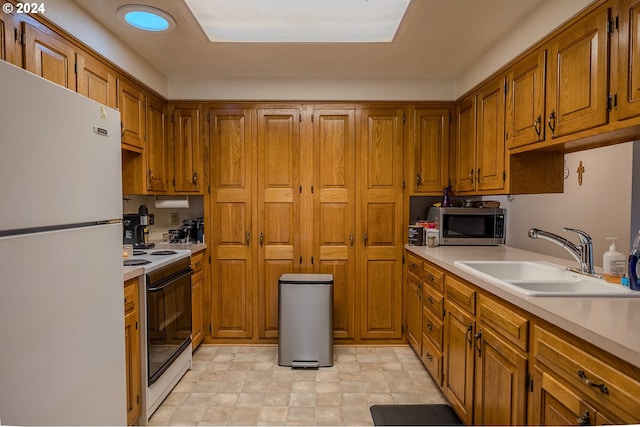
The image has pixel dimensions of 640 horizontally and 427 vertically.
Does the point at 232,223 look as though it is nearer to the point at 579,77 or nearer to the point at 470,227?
the point at 470,227

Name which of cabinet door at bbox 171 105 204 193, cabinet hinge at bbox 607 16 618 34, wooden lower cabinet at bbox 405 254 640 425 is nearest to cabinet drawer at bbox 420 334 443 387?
wooden lower cabinet at bbox 405 254 640 425

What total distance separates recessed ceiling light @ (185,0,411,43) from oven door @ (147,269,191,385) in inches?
67.5

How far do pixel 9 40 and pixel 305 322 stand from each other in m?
2.42

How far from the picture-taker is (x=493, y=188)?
8.25ft

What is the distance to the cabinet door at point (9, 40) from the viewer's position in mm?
1490

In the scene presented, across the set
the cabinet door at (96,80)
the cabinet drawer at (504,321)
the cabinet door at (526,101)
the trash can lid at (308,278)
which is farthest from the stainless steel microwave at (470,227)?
the cabinet door at (96,80)

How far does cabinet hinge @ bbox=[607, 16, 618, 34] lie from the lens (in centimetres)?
147

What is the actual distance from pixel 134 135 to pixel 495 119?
2620mm

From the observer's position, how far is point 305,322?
284 cm

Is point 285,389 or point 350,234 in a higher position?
point 350,234

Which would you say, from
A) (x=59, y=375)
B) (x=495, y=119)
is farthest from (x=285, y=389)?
(x=495, y=119)

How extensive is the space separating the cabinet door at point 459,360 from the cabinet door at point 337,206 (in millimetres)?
1123

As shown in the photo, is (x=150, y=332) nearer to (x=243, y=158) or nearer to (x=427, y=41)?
(x=243, y=158)

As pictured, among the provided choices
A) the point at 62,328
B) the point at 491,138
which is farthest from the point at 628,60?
the point at 62,328
